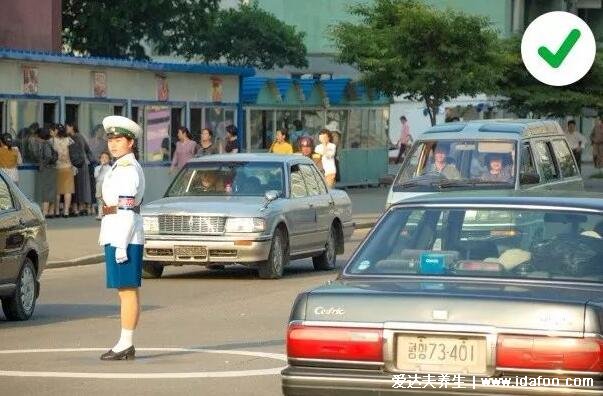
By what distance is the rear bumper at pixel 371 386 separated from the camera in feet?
24.5

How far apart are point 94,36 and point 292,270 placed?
35751 millimetres

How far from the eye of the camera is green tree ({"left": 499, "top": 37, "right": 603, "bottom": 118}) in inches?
1816

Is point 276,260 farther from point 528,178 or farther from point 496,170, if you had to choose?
point 528,178

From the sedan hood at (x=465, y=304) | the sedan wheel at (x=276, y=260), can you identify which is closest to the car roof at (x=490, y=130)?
the sedan wheel at (x=276, y=260)

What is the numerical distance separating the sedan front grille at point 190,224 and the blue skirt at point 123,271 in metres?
6.86

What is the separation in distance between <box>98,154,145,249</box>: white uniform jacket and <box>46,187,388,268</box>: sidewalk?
9.65m

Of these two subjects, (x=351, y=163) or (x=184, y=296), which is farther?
(x=351, y=163)

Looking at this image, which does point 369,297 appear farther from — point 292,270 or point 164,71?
point 164,71

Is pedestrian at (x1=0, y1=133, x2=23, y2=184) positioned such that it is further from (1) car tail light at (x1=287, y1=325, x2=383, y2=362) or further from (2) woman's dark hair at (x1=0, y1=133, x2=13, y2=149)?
(1) car tail light at (x1=287, y1=325, x2=383, y2=362)

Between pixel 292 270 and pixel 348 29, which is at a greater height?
pixel 348 29

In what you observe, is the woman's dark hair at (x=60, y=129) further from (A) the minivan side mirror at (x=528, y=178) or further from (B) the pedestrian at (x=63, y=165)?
(A) the minivan side mirror at (x=528, y=178)

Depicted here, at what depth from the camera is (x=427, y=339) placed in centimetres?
775

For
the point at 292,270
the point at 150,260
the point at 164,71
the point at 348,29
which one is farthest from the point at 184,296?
the point at 348,29

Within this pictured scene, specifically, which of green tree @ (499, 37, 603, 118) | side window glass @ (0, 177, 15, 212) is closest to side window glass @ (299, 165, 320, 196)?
side window glass @ (0, 177, 15, 212)
